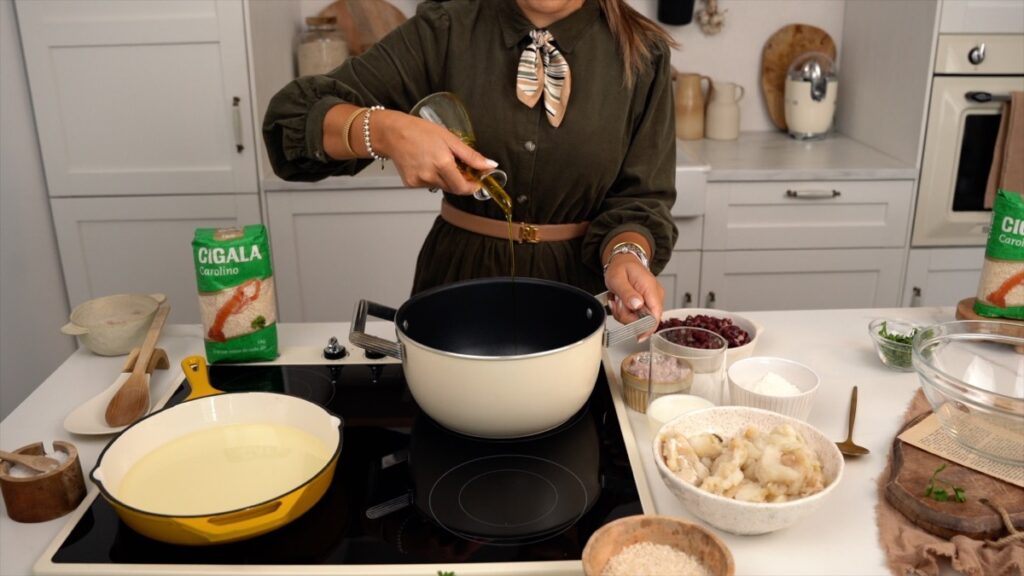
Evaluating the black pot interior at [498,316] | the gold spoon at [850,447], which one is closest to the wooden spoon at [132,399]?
the black pot interior at [498,316]

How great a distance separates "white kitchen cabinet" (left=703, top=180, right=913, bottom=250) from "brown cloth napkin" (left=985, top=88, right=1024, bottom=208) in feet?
0.77

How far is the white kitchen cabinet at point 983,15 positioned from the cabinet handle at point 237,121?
76.5 inches

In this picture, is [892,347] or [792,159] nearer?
[892,347]

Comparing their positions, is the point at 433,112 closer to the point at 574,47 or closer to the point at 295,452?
the point at 574,47

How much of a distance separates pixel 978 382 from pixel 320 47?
7.07 feet

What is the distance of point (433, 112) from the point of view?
1.25 m

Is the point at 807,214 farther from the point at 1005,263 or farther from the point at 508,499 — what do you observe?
the point at 508,499

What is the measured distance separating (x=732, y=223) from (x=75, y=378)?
6.03 ft

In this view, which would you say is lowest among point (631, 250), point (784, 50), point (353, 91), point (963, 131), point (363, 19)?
point (631, 250)

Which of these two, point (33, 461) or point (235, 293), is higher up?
point (235, 293)

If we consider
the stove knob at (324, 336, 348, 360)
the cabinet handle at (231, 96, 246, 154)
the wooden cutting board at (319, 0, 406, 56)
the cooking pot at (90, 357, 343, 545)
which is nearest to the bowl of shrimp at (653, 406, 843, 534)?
the cooking pot at (90, 357, 343, 545)

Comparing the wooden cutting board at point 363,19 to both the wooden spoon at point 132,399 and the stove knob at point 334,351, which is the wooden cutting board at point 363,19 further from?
the wooden spoon at point 132,399

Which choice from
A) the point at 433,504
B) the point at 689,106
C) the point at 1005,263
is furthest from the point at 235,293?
the point at 689,106

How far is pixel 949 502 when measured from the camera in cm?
92
